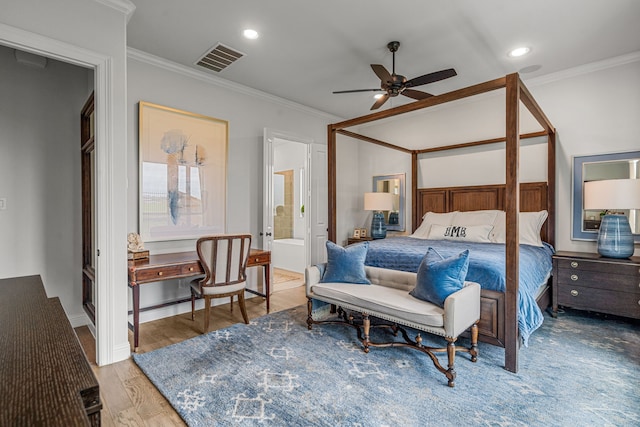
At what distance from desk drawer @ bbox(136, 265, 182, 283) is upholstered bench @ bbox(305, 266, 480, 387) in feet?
4.02

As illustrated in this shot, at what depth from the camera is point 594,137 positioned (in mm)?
3652

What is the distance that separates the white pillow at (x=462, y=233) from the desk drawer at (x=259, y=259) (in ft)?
7.03

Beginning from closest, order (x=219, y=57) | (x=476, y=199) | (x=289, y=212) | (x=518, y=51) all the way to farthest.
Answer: (x=518, y=51) → (x=219, y=57) → (x=476, y=199) → (x=289, y=212)

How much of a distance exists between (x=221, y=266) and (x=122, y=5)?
2275 millimetres

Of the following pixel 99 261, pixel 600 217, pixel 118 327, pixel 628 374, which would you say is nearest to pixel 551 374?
pixel 628 374

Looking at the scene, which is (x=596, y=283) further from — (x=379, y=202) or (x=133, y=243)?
(x=133, y=243)

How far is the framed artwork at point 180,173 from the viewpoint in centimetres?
340

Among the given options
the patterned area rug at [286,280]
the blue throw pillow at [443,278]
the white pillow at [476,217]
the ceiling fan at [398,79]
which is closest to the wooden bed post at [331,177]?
the ceiling fan at [398,79]

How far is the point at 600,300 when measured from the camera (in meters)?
3.24

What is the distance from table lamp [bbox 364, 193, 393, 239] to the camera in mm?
5156

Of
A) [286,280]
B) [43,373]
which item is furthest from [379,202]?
[43,373]

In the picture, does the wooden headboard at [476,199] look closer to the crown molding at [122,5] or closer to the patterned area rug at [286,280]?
the patterned area rug at [286,280]

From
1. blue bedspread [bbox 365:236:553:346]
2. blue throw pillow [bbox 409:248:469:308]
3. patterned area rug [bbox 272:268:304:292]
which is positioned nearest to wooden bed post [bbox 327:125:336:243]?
blue bedspread [bbox 365:236:553:346]

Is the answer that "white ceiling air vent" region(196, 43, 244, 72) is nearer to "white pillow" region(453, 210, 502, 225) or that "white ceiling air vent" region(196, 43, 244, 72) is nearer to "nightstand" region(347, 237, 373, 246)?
"nightstand" region(347, 237, 373, 246)
